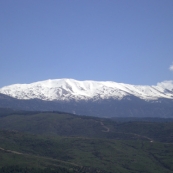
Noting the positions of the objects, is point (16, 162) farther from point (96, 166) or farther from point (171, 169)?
point (171, 169)

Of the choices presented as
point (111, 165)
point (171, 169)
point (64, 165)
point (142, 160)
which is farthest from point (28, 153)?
point (171, 169)

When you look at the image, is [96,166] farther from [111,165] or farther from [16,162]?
[16,162]

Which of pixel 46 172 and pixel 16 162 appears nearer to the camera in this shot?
pixel 46 172

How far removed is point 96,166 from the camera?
184 metres

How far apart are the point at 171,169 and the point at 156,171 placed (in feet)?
32.4

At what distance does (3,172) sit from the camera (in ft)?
492

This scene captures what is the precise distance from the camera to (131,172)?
179 meters

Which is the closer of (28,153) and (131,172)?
(131,172)

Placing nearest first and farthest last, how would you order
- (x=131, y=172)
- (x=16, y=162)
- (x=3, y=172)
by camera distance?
(x=3, y=172), (x=16, y=162), (x=131, y=172)

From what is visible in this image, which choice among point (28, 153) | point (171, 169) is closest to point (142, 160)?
point (171, 169)

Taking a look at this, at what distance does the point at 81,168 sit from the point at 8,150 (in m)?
42.3

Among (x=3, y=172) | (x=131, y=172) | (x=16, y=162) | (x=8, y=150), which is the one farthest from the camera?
(x=8, y=150)

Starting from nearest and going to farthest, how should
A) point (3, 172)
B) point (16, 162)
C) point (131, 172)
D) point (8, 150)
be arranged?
point (3, 172) → point (16, 162) → point (131, 172) → point (8, 150)

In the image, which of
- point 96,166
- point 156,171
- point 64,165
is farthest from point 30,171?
point 156,171
